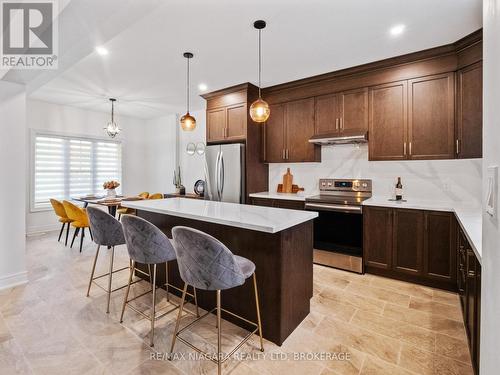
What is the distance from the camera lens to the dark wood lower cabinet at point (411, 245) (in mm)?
2738

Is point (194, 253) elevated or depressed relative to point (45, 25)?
depressed

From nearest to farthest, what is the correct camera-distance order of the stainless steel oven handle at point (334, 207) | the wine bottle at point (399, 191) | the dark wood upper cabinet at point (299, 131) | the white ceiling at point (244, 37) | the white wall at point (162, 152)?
the white ceiling at point (244, 37), the stainless steel oven handle at point (334, 207), the wine bottle at point (399, 191), the dark wood upper cabinet at point (299, 131), the white wall at point (162, 152)

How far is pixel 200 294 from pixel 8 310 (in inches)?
68.8

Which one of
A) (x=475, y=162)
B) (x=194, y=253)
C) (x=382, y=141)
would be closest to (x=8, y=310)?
(x=194, y=253)

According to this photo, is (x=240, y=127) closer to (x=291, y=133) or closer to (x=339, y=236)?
(x=291, y=133)

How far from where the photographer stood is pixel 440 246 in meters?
2.76

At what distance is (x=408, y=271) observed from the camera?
9.66 ft

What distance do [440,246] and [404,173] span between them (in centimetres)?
105

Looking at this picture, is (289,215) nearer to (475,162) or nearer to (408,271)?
(408,271)

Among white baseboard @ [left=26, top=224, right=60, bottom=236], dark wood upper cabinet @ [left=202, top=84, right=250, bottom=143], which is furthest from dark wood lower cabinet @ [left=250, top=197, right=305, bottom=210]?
white baseboard @ [left=26, top=224, right=60, bottom=236]

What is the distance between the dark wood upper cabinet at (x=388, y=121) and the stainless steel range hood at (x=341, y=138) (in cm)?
14

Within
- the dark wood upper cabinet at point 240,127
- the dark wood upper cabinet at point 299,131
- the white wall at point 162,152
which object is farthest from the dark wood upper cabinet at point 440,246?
the white wall at point 162,152

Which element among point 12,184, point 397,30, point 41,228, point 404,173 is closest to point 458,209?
point 404,173

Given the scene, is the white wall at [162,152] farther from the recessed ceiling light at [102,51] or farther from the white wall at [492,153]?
the white wall at [492,153]
